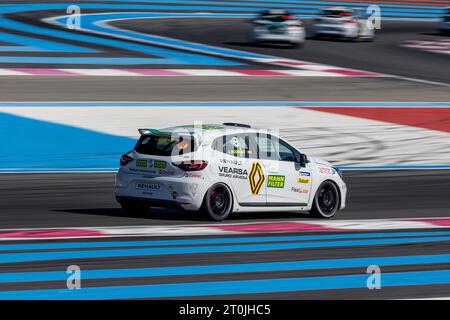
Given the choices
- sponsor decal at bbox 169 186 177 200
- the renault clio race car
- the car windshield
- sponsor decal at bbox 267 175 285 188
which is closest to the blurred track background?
the renault clio race car

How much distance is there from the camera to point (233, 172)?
1434 centimetres

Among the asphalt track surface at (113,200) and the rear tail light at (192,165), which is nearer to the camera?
the rear tail light at (192,165)

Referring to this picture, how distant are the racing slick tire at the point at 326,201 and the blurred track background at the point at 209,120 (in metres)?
0.22

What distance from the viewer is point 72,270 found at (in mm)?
10414

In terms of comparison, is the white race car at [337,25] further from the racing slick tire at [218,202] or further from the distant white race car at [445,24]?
the racing slick tire at [218,202]

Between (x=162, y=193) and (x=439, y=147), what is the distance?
395 inches

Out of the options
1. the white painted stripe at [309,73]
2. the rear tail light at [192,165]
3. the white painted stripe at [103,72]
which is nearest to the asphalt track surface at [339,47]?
the white painted stripe at [309,73]

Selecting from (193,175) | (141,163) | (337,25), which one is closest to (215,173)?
(193,175)

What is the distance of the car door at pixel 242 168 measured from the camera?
46.9 feet

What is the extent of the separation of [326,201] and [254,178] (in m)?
1.49

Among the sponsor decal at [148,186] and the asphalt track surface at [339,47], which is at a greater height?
the asphalt track surface at [339,47]

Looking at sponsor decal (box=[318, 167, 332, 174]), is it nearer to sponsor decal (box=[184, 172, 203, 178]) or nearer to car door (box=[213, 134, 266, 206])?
car door (box=[213, 134, 266, 206])
